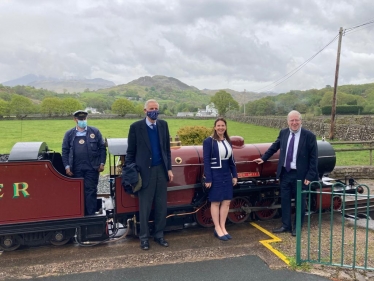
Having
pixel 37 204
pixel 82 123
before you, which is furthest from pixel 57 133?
pixel 37 204

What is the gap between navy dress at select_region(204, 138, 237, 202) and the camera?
5195 millimetres

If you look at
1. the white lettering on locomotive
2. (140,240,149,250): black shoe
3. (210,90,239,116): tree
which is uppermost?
(210,90,239,116): tree

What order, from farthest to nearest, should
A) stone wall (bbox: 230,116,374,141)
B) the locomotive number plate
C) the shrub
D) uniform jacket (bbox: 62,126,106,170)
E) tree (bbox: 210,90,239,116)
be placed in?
tree (bbox: 210,90,239,116) < stone wall (bbox: 230,116,374,141) < the shrub < the locomotive number plate < uniform jacket (bbox: 62,126,106,170)

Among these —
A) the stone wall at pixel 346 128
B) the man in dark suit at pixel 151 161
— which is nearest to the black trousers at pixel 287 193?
the man in dark suit at pixel 151 161

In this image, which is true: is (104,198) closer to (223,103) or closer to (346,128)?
(346,128)

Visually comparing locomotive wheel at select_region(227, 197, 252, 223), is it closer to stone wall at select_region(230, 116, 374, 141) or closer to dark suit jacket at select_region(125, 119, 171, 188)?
dark suit jacket at select_region(125, 119, 171, 188)

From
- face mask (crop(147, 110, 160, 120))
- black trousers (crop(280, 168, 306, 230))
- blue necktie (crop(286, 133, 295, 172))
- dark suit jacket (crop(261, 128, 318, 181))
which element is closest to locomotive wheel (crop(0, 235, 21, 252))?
face mask (crop(147, 110, 160, 120))

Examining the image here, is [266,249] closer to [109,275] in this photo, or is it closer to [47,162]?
[109,275]

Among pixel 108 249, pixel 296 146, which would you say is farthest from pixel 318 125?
pixel 108 249

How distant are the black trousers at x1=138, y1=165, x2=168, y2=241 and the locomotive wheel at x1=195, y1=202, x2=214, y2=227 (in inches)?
36.4

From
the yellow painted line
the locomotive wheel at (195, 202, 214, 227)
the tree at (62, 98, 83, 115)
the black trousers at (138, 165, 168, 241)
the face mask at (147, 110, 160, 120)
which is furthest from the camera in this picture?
the tree at (62, 98, 83, 115)

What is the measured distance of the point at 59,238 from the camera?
16.9 feet

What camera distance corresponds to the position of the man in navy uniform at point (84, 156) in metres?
5.26

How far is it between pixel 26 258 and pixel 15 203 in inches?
32.3
